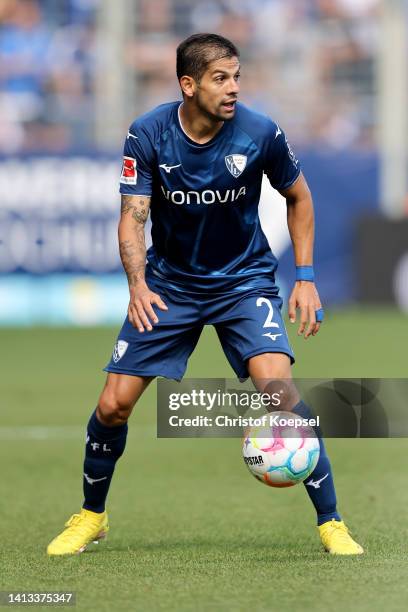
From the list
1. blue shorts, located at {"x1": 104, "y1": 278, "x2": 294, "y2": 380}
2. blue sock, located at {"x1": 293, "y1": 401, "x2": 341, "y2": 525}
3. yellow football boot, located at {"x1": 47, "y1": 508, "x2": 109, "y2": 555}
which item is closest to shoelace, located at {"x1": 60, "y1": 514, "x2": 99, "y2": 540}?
yellow football boot, located at {"x1": 47, "y1": 508, "x2": 109, "y2": 555}

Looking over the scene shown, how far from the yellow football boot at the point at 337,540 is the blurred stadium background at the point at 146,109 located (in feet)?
38.4

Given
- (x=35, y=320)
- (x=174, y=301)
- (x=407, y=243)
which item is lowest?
(x=35, y=320)

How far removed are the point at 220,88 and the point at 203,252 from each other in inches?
29.6

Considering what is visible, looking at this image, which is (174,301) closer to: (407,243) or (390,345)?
(390,345)

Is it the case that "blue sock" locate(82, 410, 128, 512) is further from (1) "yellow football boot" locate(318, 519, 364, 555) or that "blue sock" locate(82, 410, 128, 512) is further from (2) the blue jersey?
(1) "yellow football boot" locate(318, 519, 364, 555)

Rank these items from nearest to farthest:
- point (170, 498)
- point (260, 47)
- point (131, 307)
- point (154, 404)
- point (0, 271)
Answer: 1. point (131, 307)
2. point (170, 498)
3. point (154, 404)
4. point (0, 271)
5. point (260, 47)

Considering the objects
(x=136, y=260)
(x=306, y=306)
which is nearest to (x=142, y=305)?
(x=136, y=260)

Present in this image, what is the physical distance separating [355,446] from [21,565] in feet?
13.4

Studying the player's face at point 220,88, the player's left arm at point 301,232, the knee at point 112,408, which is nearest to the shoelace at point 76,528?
the knee at point 112,408

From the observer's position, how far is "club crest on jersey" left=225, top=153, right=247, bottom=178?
5516 mm

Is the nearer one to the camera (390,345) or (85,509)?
(85,509)

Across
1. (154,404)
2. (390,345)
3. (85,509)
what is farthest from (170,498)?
(390,345)

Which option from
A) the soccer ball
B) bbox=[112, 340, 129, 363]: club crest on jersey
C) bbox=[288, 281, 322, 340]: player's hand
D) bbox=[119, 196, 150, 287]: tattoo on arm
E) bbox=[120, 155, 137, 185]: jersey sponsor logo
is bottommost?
the soccer ball

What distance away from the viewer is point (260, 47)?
20453 millimetres
